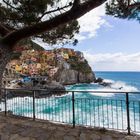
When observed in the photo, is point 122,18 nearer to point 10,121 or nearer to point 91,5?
point 91,5

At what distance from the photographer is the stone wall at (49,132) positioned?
6.11 m

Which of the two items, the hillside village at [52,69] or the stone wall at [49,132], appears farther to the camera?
the hillside village at [52,69]

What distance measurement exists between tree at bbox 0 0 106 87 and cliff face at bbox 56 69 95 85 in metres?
55.4

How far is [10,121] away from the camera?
764 cm

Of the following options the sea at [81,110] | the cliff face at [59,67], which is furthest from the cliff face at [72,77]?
the sea at [81,110]

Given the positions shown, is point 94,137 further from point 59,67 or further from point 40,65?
point 59,67

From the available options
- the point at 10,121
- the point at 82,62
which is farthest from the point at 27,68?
the point at 10,121

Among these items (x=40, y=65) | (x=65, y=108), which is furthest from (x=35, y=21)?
(x=40, y=65)

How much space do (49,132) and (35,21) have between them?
108 inches

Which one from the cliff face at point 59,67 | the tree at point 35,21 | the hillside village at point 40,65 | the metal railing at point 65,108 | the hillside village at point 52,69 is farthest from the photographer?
the cliff face at point 59,67

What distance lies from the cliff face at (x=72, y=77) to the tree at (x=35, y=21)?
55.4 meters

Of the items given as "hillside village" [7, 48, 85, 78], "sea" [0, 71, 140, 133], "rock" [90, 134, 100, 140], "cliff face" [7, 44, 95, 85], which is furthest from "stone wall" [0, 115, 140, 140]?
"hillside village" [7, 48, 85, 78]

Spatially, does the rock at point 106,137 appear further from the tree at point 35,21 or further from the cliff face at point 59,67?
the cliff face at point 59,67

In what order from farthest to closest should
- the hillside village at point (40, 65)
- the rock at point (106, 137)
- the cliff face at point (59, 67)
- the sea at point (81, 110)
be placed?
the cliff face at point (59, 67)
the hillside village at point (40, 65)
the sea at point (81, 110)
the rock at point (106, 137)
